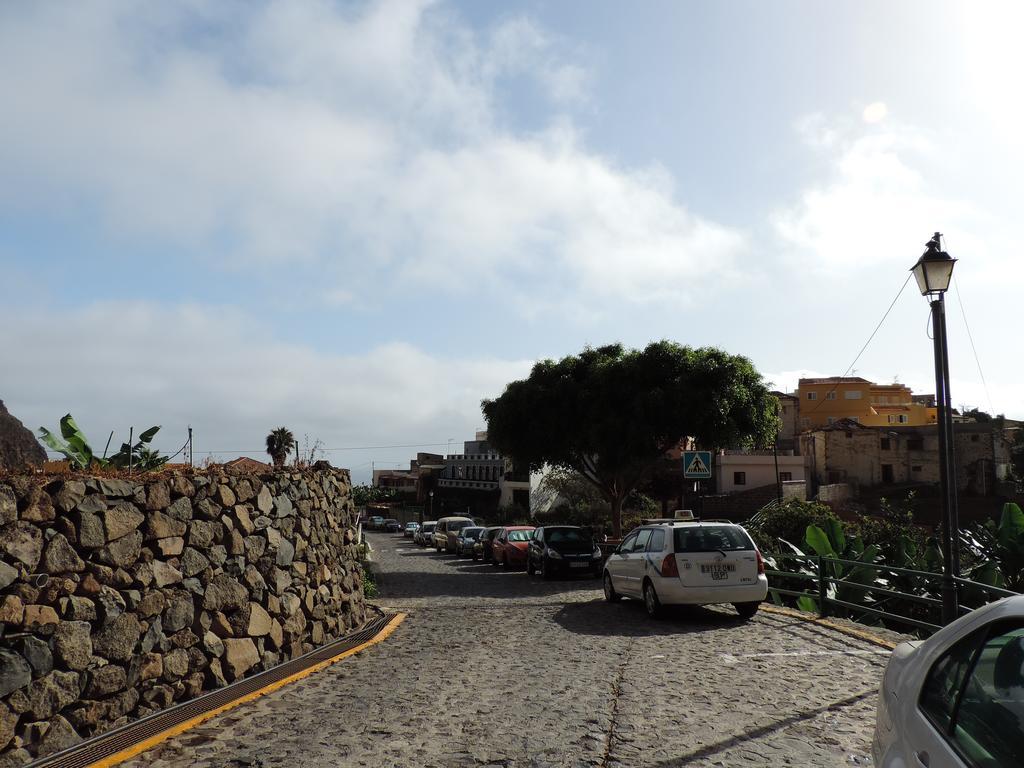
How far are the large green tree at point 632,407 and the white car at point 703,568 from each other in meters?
9.84

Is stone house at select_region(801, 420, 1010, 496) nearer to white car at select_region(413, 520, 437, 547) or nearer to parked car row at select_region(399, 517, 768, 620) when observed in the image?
white car at select_region(413, 520, 437, 547)

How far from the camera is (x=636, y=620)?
12.8m

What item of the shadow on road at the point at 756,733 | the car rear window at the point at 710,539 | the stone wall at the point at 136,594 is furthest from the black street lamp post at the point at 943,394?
the stone wall at the point at 136,594

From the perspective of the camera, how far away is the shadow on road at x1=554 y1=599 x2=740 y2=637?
1165cm

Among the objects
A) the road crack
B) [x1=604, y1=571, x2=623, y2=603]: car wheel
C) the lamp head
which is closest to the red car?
[x1=604, y1=571, x2=623, y2=603]: car wheel

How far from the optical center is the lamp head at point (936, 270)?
916 cm

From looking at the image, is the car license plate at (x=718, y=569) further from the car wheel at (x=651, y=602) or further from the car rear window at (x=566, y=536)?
Result: the car rear window at (x=566, y=536)

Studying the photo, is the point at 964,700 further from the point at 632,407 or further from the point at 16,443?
the point at 632,407

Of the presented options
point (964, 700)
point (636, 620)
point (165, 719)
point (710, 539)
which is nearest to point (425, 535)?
point (636, 620)

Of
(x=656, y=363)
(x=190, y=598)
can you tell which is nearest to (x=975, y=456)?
(x=656, y=363)

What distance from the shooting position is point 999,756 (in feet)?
7.86

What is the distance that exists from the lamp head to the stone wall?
7811 mm

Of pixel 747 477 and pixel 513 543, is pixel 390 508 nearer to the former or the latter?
pixel 747 477

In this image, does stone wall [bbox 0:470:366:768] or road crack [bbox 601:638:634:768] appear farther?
road crack [bbox 601:638:634:768]
